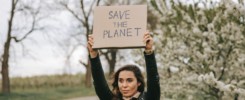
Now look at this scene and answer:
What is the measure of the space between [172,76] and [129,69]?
9382 mm

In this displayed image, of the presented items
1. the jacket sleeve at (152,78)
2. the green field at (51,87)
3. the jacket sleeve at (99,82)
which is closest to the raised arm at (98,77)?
the jacket sleeve at (99,82)

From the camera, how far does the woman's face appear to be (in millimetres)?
3467

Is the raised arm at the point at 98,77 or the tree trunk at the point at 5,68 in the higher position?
the raised arm at the point at 98,77

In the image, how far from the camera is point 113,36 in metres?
3.81

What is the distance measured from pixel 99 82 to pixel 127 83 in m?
0.32

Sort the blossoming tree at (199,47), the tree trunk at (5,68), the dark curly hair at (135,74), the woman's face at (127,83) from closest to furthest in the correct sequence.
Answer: the woman's face at (127,83) → the dark curly hair at (135,74) → the blossoming tree at (199,47) → the tree trunk at (5,68)

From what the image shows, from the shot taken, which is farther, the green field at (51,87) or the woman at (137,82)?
the green field at (51,87)

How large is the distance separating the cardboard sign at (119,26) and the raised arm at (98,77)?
0.16 ft

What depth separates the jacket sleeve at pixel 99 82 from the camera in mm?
3701

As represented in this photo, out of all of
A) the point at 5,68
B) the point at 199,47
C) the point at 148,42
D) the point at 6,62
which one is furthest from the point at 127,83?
the point at 5,68

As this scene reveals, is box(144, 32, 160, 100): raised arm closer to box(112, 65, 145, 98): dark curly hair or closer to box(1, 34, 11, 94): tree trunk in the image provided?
box(112, 65, 145, 98): dark curly hair

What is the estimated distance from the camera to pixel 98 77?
12.4 feet

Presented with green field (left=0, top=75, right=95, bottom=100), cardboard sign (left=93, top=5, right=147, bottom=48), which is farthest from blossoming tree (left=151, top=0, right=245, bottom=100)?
green field (left=0, top=75, right=95, bottom=100)

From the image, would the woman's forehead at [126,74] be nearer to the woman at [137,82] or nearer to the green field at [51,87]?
the woman at [137,82]
